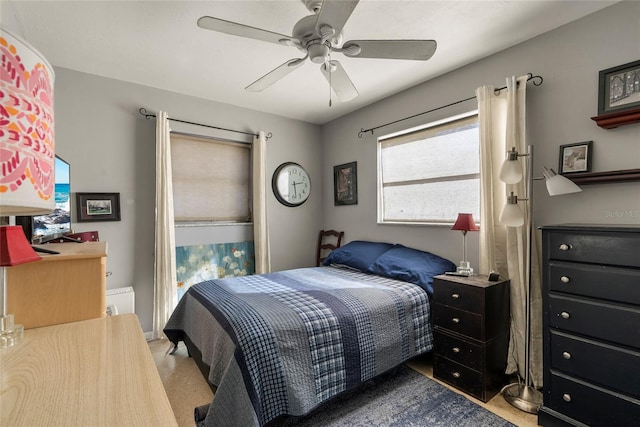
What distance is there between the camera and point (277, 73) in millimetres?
1981

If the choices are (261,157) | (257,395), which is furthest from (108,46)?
(257,395)

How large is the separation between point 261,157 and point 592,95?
3011 millimetres

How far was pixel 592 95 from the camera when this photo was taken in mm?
1960

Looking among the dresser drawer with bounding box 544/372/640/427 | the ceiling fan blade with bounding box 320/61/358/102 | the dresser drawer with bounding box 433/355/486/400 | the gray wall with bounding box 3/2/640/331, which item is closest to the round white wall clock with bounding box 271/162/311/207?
the gray wall with bounding box 3/2/640/331

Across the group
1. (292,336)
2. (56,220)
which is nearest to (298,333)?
(292,336)

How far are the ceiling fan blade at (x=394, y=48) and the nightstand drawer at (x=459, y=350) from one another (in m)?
1.90

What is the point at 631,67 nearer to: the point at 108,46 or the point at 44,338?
the point at 44,338

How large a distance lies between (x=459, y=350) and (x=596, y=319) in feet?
2.77

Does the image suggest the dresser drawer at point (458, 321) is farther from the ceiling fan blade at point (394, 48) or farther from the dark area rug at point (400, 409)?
the ceiling fan blade at point (394, 48)

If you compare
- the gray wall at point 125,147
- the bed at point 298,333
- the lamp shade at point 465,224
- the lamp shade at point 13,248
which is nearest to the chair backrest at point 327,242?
the bed at point 298,333

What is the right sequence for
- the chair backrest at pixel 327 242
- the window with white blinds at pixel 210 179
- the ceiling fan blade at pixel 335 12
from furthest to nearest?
1. the chair backrest at pixel 327 242
2. the window with white blinds at pixel 210 179
3. the ceiling fan blade at pixel 335 12

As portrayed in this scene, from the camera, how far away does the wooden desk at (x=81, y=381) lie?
0.64 meters

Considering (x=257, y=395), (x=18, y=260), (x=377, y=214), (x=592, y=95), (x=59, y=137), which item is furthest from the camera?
(x=377, y=214)

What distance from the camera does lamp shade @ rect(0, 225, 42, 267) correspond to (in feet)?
3.06
